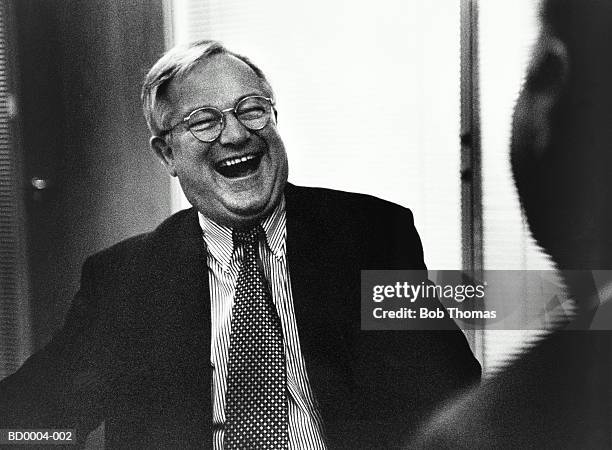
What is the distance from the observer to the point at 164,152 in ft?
6.19

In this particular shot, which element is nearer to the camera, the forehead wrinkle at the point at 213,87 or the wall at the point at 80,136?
the forehead wrinkle at the point at 213,87

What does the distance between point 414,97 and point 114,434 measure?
3.96ft

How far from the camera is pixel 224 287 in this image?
1.89 m

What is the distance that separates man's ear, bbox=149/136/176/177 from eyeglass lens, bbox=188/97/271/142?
99 millimetres

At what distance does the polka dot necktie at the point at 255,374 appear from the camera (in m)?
1.86

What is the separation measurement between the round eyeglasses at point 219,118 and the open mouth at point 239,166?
2.7 inches

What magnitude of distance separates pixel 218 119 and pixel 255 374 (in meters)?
0.67

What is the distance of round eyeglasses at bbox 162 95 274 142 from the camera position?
5.94ft

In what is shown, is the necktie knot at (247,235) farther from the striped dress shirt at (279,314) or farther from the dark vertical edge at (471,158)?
the dark vertical edge at (471,158)

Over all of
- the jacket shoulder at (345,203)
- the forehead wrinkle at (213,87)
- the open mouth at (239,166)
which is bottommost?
the jacket shoulder at (345,203)

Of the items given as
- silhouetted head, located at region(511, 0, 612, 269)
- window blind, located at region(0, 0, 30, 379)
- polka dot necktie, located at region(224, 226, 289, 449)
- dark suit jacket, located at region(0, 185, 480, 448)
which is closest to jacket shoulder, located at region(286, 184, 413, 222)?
dark suit jacket, located at region(0, 185, 480, 448)

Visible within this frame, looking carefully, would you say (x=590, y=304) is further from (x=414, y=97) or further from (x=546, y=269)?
(x=414, y=97)

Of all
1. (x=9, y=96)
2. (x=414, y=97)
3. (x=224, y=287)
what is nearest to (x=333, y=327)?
(x=224, y=287)

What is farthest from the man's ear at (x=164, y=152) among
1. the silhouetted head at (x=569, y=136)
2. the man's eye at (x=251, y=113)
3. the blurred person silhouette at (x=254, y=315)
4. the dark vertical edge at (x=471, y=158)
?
the silhouetted head at (x=569, y=136)
